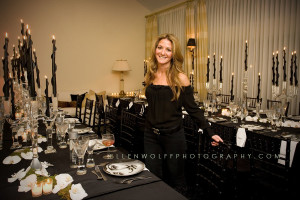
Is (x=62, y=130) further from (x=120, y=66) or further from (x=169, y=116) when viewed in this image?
(x=120, y=66)

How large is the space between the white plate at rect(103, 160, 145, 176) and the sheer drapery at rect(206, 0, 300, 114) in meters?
4.13

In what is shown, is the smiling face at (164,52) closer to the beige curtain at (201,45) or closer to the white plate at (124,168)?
the white plate at (124,168)

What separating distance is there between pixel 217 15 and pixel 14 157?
5.58 meters

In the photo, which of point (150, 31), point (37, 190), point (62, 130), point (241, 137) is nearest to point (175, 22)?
point (150, 31)

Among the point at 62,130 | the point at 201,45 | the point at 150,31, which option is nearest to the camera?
the point at 62,130

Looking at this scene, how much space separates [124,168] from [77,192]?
36 centimetres

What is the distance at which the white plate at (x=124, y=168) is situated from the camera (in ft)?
4.27

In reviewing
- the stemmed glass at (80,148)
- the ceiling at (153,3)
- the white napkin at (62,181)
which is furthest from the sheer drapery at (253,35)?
the white napkin at (62,181)

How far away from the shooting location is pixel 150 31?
7711 millimetres

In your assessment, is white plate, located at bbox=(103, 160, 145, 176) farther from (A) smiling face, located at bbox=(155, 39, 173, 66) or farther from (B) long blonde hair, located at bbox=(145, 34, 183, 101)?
(A) smiling face, located at bbox=(155, 39, 173, 66)

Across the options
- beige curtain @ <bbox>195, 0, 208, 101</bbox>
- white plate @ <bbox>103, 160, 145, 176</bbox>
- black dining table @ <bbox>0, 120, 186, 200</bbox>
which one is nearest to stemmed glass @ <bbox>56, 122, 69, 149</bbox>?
black dining table @ <bbox>0, 120, 186, 200</bbox>

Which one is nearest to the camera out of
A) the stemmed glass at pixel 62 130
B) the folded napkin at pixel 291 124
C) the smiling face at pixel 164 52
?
the stemmed glass at pixel 62 130

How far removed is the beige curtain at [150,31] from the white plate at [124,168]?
6455 mm

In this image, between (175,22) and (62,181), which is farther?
(175,22)
